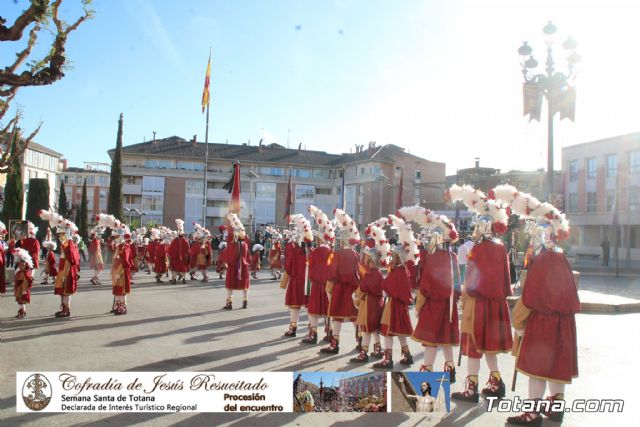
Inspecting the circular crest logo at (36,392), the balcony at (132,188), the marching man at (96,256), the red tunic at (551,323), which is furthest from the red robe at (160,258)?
the balcony at (132,188)

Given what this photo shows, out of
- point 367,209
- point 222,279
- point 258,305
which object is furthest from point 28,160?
point 258,305

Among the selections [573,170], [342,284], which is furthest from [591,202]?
[342,284]

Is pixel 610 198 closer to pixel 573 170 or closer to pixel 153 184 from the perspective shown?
pixel 573 170

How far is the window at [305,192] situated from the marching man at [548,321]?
6122 cm

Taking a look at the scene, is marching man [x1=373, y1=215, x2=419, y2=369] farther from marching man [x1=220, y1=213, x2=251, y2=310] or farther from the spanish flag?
the spanish flag

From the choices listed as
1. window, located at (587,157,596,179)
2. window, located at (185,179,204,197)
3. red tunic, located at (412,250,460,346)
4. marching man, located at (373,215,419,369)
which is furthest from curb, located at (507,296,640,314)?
window, located at (185,179,204,197)

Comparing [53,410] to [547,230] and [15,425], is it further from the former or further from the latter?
[547,230]

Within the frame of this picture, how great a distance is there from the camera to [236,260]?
1366cm

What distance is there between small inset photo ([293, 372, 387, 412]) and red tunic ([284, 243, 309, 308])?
16.2 ft

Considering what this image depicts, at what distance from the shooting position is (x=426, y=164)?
66188mm

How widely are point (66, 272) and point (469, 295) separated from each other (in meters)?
9.16

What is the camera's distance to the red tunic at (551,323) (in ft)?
18.1

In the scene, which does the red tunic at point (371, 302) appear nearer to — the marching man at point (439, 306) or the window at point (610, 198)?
the marching man at point (439, 306)

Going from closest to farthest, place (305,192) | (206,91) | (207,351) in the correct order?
(207,351)
(206,91)
(305,192)
